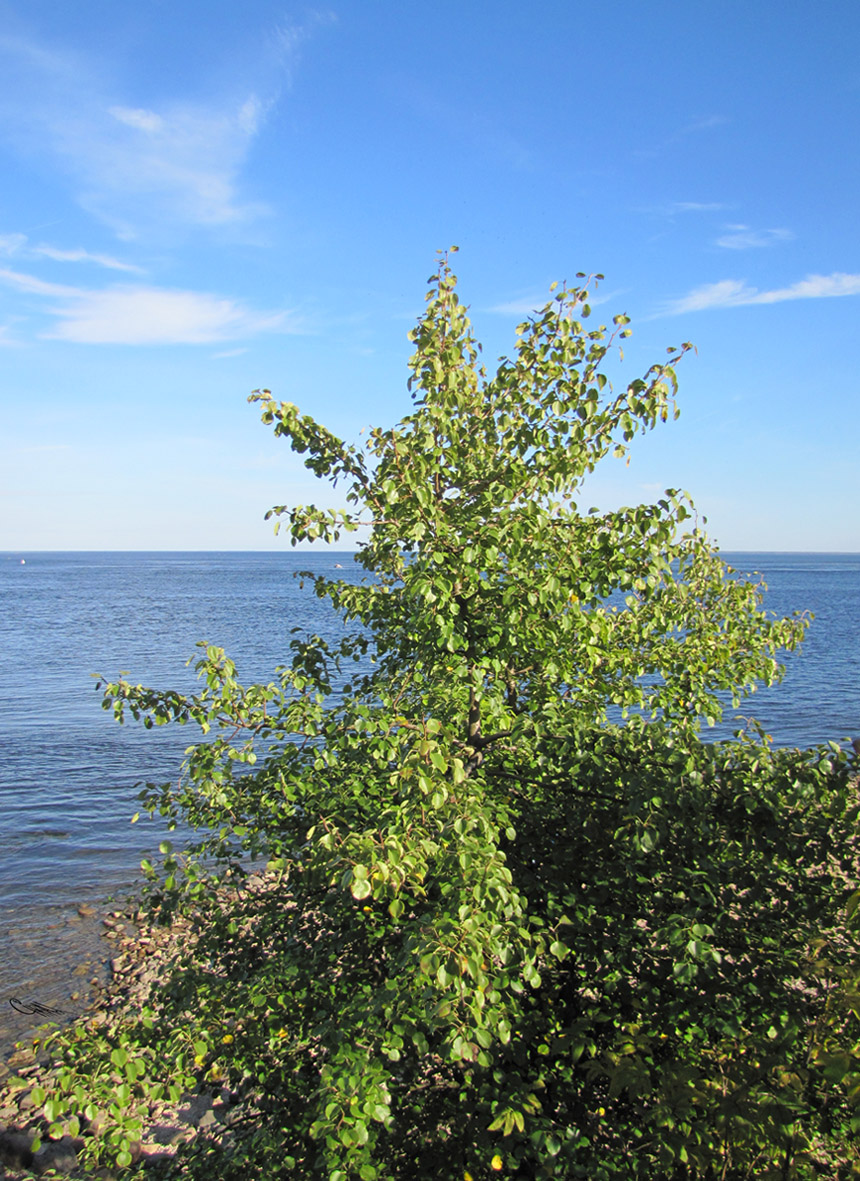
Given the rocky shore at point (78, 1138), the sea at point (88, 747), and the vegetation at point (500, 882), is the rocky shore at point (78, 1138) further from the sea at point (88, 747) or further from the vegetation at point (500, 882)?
the vegetation at point (500, 882)

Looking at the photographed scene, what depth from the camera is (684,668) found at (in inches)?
303

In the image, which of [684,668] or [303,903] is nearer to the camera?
[303,903]

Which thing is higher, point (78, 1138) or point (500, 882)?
point (500, 882)

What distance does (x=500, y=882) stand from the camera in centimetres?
388

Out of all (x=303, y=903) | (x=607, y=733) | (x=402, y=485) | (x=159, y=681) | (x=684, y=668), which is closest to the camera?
(x=607, y=733)

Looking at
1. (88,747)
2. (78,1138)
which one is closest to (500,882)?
(78,1138)

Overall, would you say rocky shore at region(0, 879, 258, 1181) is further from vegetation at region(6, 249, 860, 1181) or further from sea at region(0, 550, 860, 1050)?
vegetation at region(6, 249, 860, 1181)

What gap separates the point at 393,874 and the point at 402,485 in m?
2.75

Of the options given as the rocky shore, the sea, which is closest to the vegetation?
the sea

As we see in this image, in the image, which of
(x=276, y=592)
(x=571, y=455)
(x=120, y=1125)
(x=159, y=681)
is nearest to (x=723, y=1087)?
(x=120, y=1125)

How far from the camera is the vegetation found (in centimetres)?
404

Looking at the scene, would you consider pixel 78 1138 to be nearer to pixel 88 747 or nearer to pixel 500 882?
pixel 500 882

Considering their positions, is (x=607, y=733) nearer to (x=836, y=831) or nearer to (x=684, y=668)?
(x=836, y=831)

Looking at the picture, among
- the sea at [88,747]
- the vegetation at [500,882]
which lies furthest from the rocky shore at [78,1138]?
the vegetation at [500,882]
